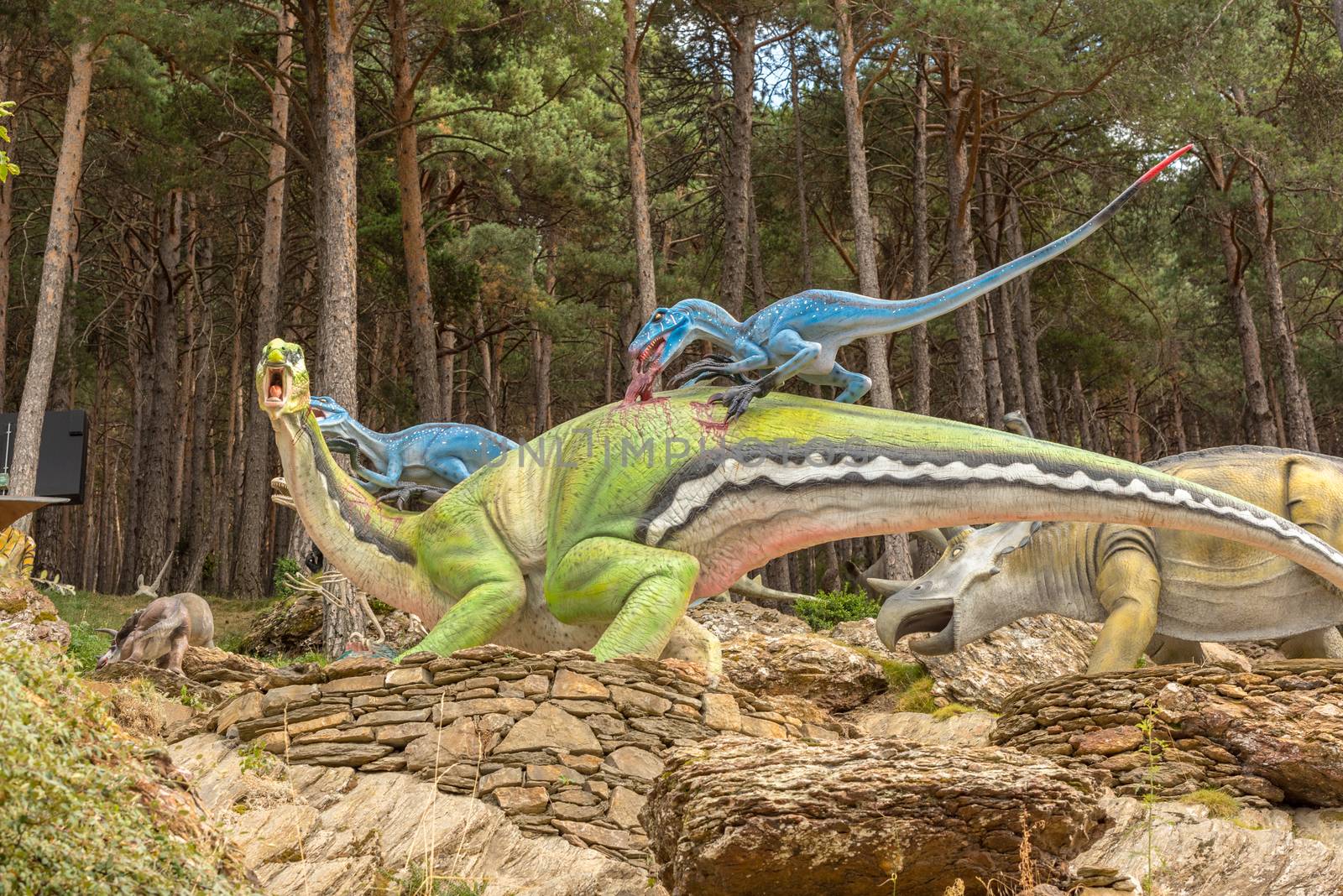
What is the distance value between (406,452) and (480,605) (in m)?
2.32

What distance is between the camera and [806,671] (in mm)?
→ 8961

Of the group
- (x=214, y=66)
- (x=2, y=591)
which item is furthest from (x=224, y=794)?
(x=214, y=66)

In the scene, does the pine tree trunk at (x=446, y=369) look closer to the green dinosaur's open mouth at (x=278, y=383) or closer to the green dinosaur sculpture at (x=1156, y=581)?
the green dinosaur sculpture at (x=1156, y=581)

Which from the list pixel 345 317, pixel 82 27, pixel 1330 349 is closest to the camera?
pixel 345 317

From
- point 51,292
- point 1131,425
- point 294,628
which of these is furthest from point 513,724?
point 1131,425

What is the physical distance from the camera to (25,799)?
2.99 m

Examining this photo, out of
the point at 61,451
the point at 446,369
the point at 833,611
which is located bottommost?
the point at 833,611

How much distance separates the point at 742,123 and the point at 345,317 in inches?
337

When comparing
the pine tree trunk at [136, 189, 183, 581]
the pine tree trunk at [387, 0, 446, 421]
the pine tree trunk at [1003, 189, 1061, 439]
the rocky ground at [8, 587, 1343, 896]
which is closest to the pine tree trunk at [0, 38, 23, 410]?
the pine tree trunk at [136, 189, 183, 581]

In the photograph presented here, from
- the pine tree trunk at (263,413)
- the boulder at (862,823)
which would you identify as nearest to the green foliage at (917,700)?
the boulder at (862,823)

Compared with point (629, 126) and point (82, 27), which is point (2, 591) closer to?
point (82, 27)

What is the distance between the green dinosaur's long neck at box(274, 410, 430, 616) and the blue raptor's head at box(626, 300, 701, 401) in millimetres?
1549

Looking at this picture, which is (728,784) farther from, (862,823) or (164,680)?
(164,680)

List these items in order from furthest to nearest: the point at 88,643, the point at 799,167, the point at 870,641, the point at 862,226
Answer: the point at 799,167, the point at 862,226, the point at 88,643, the point at 870,641
